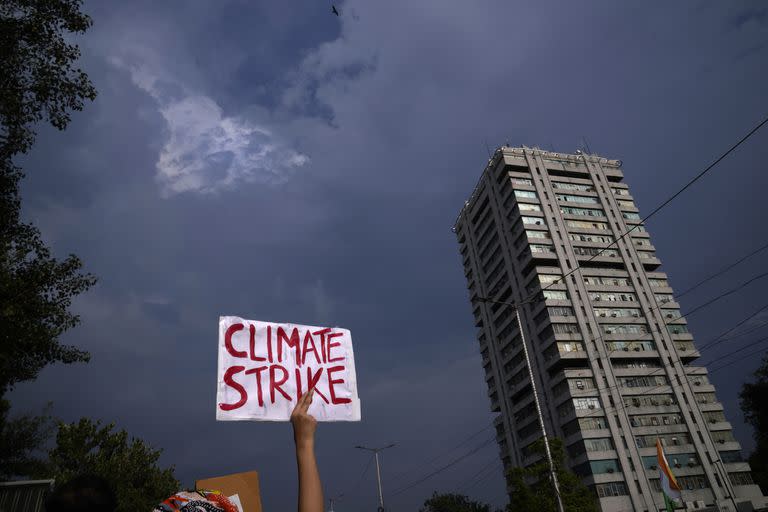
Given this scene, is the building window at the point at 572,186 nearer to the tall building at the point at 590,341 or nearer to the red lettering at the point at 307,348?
the tall building at the point at 590,341

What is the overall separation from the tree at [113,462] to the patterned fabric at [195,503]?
83.1 ft

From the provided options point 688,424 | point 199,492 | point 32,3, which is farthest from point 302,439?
point 688,424

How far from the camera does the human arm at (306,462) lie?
192 cm

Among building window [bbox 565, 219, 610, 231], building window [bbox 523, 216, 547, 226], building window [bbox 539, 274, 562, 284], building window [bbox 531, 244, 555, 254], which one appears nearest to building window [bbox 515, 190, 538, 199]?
building window [bbox 523, 216, 547, 226]

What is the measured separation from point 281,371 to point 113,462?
26.2 meters

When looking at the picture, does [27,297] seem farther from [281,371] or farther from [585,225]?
[585,225]

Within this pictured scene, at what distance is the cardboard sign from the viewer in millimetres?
3363

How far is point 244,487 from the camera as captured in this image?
505cm

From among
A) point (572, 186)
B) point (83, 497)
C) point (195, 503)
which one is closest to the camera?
point (83, 497)

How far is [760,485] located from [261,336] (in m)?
66.7

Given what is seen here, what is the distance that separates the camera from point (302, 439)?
92.7 inches

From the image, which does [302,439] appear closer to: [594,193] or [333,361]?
[333,361]

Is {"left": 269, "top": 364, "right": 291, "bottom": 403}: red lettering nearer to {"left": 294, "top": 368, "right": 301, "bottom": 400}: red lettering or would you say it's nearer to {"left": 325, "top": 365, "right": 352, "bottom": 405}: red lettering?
{"left": 294, "top": 368, "right": 301, "bottom": 400}: red lettering

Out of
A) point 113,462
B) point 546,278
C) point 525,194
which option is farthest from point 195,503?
point 525,194
